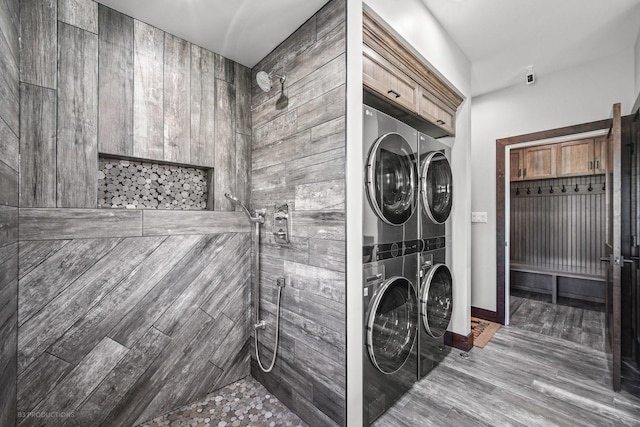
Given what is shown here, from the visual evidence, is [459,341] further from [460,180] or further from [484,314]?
[460,180]

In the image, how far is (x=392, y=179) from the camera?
1.70 meters

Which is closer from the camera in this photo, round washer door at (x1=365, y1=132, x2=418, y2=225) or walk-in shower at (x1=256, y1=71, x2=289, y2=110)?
round washer door at (x1=365, y1=132, x2=418, y2=225)

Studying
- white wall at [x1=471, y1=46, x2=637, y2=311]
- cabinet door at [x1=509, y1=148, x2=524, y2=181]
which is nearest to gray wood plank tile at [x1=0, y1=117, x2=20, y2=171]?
white wall at [x1=471, y1=46, x2=637, y2=311]

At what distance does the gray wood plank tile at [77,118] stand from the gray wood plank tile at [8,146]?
6.7 inches

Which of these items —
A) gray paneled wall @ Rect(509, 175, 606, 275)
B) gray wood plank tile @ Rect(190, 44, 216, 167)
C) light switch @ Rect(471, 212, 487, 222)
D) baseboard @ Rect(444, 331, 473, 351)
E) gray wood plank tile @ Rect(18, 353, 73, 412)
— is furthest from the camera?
gray paneled wall @ Rect(509, 175, 606, 275)

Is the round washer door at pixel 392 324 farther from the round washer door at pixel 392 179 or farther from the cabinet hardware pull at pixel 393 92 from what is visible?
the cabinet hardware pull at pixel 393 92

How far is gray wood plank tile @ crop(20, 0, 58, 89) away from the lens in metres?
1.31

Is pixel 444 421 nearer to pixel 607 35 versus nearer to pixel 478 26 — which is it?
pixel 478 26

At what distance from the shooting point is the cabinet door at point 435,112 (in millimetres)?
2094

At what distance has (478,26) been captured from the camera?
2104 mm

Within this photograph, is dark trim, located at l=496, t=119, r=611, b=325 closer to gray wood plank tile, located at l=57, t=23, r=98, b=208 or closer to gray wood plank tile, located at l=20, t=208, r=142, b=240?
gray wood plank tile, located at l=20, t=208, r=142, b=240

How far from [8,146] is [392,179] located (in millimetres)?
1876

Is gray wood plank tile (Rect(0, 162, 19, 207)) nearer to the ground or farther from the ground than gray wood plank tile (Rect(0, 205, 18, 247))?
farther from the ground

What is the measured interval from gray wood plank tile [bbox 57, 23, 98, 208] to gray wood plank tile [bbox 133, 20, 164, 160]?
0.19 m
